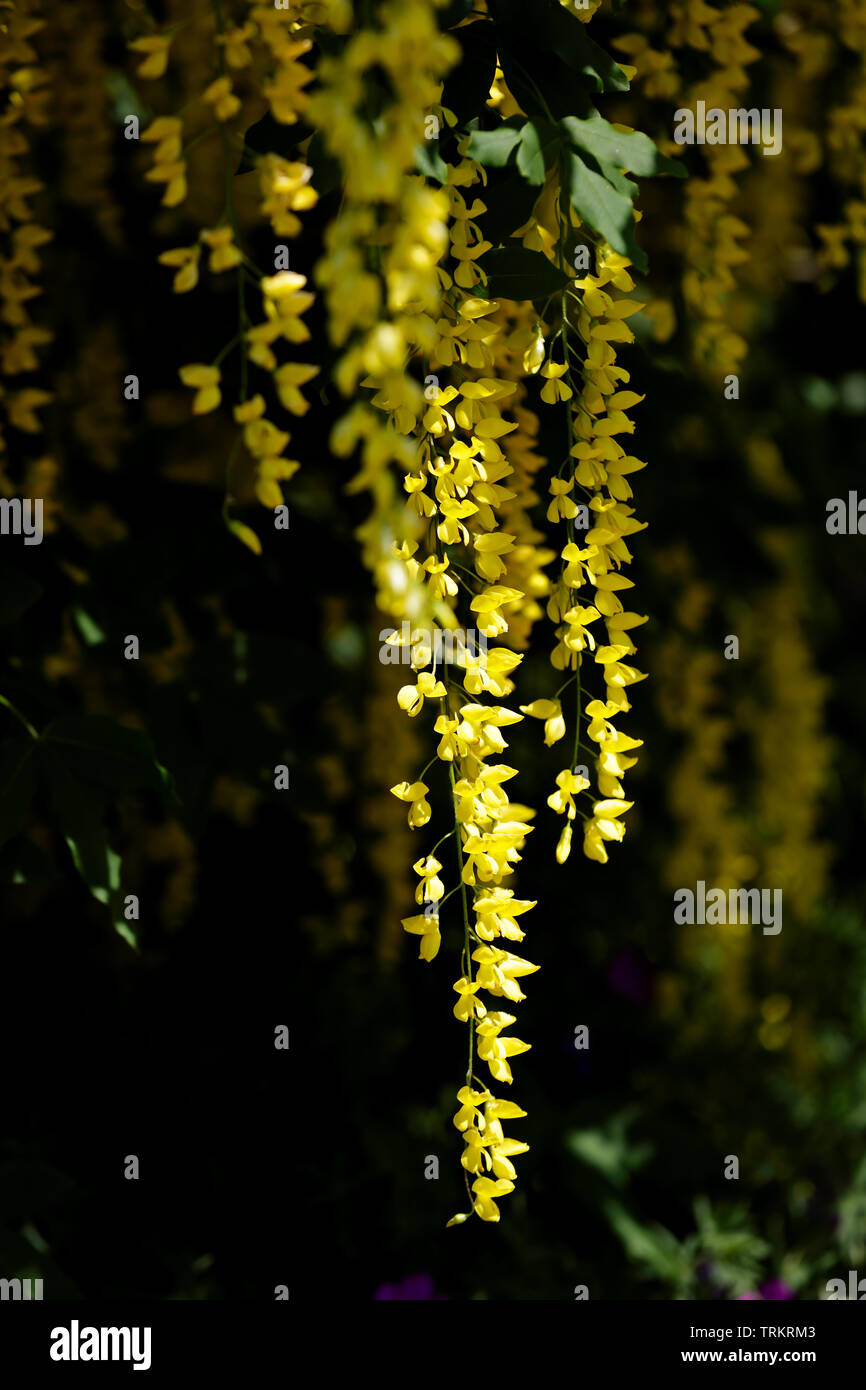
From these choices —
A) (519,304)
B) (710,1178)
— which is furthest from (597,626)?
(710,1178)

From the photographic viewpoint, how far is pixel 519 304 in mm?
1240

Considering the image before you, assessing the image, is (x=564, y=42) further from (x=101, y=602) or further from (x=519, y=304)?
(x=101, y=602)

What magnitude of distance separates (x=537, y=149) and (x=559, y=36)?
4.7 inches

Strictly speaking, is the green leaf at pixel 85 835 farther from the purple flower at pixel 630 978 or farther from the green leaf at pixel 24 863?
the purple flower at pixel 630 978

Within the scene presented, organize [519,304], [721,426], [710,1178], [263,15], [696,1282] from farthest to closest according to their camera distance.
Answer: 1. [721,426]
2. [710,1178]
3. [696,1282]
4. [519,304]
5. [263,15]

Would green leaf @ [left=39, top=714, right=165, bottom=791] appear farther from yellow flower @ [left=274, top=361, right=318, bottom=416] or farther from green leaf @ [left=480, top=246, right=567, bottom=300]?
green leaf @ [left=480, top=246, right=567, bottom=300]

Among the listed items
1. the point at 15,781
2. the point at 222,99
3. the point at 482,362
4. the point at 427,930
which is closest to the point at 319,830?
the point at 15,781

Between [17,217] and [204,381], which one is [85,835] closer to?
[204,381]

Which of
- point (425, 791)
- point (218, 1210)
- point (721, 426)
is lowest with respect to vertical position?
point (218, 1210)

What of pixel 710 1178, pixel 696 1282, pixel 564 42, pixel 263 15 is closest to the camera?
pixel 564 42

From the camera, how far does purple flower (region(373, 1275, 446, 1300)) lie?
1527mm

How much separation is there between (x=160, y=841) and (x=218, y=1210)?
53cm

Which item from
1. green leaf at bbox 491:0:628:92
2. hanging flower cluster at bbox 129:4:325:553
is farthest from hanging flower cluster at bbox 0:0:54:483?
green leaf at bbox 491:0:628:92

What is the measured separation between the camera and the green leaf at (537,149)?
2.89 ft
